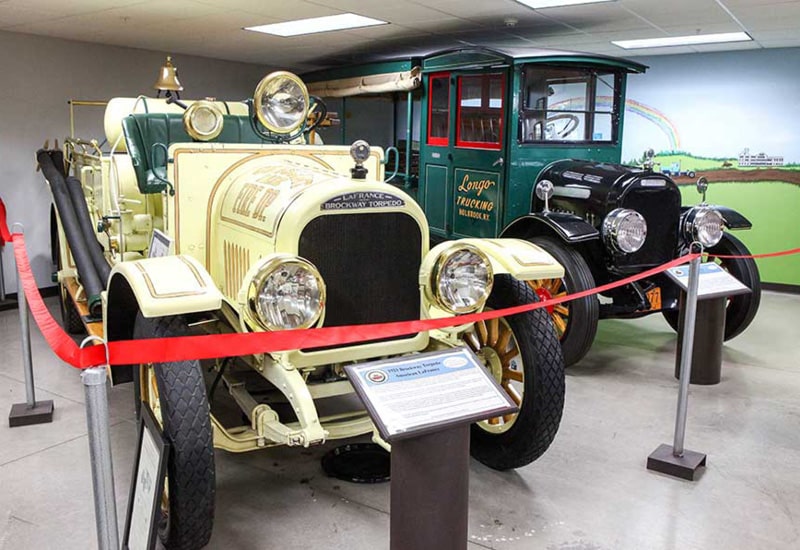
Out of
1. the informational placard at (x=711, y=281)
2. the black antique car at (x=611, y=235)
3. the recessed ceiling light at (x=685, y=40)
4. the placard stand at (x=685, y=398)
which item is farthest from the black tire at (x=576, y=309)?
the recessed ceiling light at (x=685, y=40)

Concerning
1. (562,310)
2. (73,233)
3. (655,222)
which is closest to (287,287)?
(562,310)

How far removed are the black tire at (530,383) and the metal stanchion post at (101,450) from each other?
1757 millimetres

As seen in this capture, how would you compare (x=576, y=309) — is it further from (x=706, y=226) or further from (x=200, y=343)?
(x=200, y=343)

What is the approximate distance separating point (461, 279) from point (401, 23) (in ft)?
12.4

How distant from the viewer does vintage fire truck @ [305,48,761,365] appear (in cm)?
436

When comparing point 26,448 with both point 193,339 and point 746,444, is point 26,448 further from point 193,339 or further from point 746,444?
point 746,444

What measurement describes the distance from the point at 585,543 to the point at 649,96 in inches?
257

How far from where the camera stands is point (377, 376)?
5.97 feet

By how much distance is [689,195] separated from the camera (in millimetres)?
7582

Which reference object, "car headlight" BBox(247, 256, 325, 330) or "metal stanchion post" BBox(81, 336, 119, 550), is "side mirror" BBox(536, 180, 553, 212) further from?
"metal stanchion post" BBox(81, 336, 119, 550)

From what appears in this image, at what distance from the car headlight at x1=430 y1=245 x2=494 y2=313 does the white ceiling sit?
2.96 m

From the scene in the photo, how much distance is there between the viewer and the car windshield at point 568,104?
16.0ft

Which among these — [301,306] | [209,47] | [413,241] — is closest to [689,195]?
[209,47]

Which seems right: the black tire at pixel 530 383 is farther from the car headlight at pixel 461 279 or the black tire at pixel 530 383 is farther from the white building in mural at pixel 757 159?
the white building in mural at pixel 757 159
